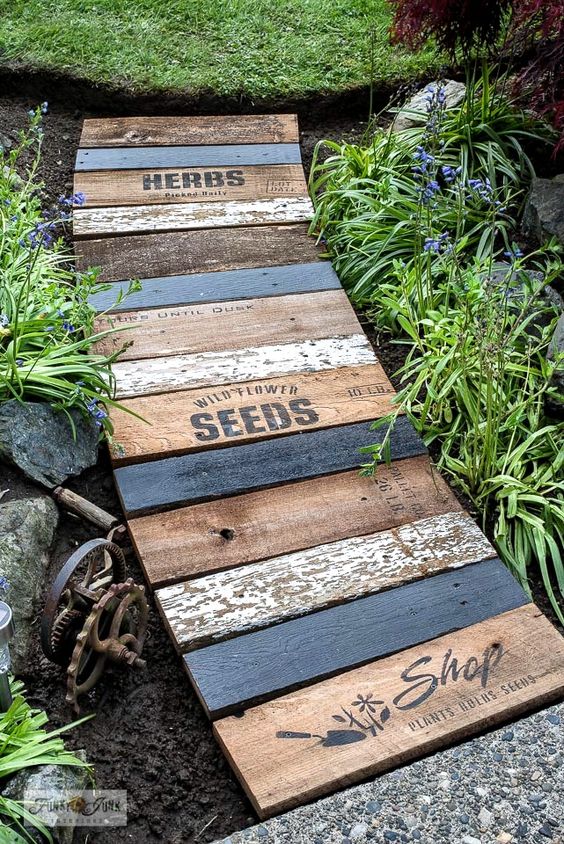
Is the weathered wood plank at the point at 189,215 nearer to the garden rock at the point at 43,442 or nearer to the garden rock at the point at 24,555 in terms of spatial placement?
the garden rock at the point at 43,442

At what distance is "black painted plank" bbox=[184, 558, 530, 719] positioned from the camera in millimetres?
2332

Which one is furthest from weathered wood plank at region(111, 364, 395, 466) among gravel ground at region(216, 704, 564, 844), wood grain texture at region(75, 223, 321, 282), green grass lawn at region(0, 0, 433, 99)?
green grass lawn at region(0, 0, 433, 99)

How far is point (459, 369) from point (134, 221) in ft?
5.91

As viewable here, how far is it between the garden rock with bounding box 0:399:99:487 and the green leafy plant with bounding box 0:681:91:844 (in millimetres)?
844

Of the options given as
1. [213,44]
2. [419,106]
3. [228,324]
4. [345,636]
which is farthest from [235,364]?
[213,44]

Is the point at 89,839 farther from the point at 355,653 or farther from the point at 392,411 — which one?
the point at 392,411

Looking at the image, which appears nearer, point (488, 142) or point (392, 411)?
point (392, 411)

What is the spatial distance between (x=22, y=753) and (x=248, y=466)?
1240 mm

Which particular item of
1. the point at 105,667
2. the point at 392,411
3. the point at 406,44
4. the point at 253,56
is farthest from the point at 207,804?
the point at 253,56

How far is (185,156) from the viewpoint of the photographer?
445 cm

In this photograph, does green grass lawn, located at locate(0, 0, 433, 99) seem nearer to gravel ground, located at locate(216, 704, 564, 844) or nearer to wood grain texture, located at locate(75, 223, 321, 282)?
wood grain texture, located at locate(75, 223, 321, 282)

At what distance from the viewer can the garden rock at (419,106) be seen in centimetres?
430

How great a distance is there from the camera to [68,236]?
3982mm

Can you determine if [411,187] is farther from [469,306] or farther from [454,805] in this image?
[454,805]
